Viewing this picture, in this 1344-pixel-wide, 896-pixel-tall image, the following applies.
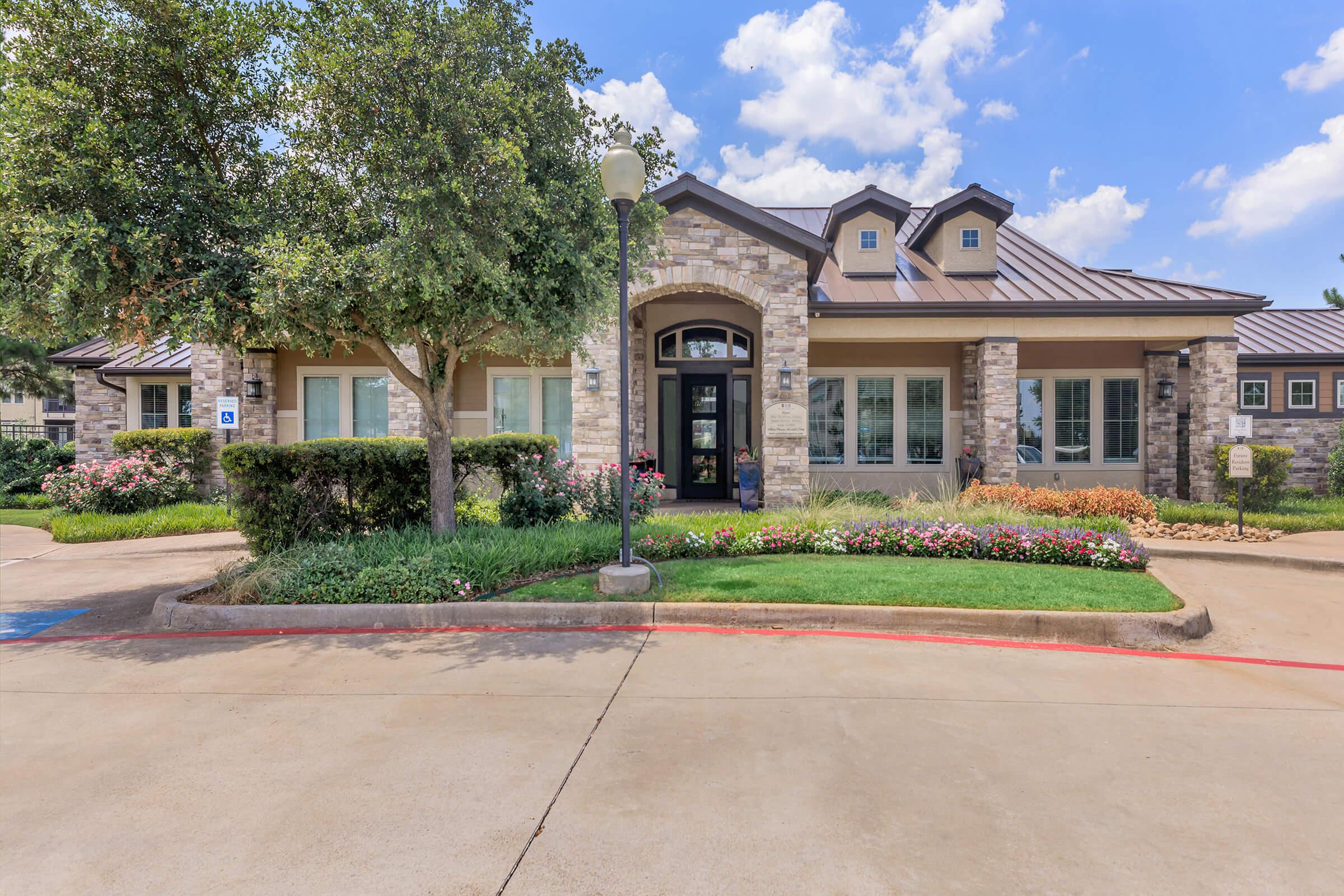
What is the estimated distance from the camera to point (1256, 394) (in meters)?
17.4

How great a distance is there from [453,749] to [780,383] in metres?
9.58

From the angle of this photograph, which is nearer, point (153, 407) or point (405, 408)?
point (405, 408)

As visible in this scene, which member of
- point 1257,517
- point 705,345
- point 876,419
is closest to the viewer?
point 1257,517

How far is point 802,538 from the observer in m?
8.87

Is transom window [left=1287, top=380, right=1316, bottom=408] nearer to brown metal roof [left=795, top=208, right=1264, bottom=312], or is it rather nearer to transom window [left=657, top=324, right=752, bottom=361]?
brown metal roof [left=795, top=208, right=1264, bottom=312]

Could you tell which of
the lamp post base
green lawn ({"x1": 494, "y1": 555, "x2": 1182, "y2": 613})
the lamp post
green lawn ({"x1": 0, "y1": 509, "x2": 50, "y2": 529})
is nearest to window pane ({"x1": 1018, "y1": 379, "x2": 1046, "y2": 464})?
green lawn ({"x1": 494, "y1": 555, "x2": 1182, "y2": 613})

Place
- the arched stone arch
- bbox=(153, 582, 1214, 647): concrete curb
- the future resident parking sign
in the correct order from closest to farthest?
bbox=(153, 582, 1214, 647): concrete curb < the arched stone arch < the future resident parking sign

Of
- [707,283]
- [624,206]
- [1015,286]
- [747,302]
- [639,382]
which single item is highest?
[1015,286]

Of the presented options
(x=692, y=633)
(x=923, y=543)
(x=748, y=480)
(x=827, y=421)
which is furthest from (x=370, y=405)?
(x=923, y=543)

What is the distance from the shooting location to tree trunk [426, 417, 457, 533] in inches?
313

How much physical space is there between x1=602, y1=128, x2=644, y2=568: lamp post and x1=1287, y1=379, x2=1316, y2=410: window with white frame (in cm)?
1933

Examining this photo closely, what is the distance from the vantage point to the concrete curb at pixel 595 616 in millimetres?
5902

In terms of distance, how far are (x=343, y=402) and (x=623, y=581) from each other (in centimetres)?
1168

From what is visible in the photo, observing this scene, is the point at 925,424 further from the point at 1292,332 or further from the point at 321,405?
the point at 321,405
